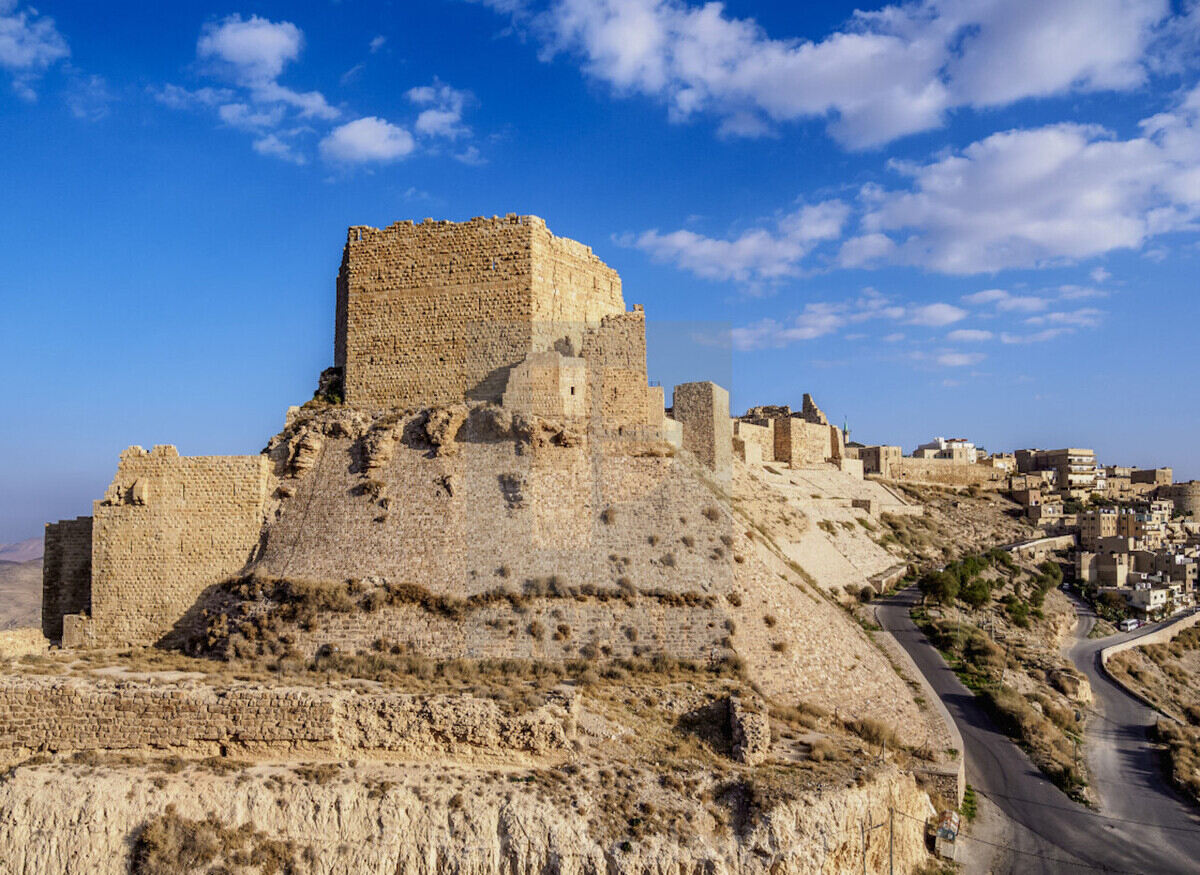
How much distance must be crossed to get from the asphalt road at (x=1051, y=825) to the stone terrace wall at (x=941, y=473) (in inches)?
1224

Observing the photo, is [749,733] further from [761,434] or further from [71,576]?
[761,434]

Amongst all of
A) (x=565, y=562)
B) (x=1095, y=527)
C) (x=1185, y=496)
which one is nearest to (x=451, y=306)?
(x=565, y=562)

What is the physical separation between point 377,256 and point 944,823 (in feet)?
54.2

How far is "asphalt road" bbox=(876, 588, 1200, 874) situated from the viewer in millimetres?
15125

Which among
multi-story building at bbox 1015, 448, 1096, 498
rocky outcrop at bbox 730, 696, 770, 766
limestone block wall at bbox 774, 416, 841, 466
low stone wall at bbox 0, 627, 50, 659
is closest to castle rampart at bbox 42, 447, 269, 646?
low stone wall at bbox 0, 627, 50, 659

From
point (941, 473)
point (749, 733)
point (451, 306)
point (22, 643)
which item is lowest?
point (749, 733)

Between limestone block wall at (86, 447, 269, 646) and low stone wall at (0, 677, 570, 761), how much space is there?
4853 millimetres

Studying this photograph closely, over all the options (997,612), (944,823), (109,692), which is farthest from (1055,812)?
(109,692)

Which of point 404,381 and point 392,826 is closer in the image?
point 392,826

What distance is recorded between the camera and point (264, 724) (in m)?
13.2

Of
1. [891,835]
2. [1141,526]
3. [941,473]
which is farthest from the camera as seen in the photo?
[941,473]

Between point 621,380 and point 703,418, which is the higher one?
point 621,380

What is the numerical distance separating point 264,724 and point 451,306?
10.4 m

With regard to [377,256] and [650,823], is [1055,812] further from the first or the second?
[377,256]
